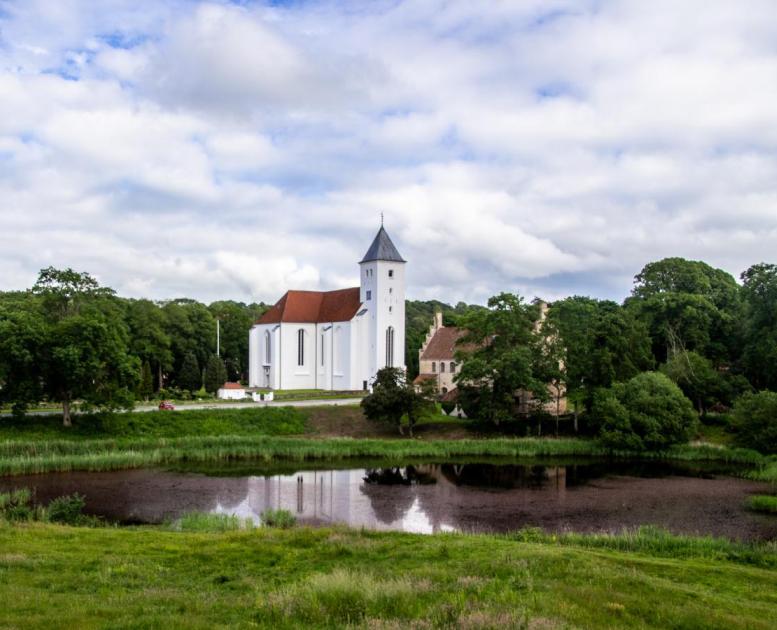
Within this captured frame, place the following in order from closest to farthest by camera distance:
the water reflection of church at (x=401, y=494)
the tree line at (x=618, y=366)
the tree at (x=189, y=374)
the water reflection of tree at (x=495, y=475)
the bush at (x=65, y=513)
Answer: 1. the bush at (x=65, y=513)
2. the water reflection of church at (x=401, y=494)
3. the water reflection of tree at (x=495, y=475)
4. the tree line at (x=618, y=366)
5. the tree at (x=189, y=374)

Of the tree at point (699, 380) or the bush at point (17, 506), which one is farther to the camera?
the tree at point (699, 380)

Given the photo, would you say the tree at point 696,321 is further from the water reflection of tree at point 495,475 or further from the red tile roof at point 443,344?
the water reflection of tree at point 495,475

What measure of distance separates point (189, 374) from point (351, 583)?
177ft

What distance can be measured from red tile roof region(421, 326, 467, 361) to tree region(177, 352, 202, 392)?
19.6 meters

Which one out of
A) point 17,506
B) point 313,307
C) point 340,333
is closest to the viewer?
point 17,506

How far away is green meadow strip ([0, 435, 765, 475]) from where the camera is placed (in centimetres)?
3061

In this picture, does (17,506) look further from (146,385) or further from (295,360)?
(295,360)

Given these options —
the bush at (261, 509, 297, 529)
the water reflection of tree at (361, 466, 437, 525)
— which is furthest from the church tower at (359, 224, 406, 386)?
the bush at (261, 509, 297, 529)

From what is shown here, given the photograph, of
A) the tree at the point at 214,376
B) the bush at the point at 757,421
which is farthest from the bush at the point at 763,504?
the tree at the point at 214,376

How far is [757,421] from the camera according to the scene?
34.7m

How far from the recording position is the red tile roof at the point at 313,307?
6112cm

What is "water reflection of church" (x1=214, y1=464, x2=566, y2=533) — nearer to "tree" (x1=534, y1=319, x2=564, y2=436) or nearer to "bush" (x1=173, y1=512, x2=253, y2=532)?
"bush" (x1=173, y1=512, x2=253, y2=532)

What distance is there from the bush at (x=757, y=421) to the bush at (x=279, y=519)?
24.7 metres

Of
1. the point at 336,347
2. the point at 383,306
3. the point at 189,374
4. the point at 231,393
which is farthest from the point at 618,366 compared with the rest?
the point at 189,374
